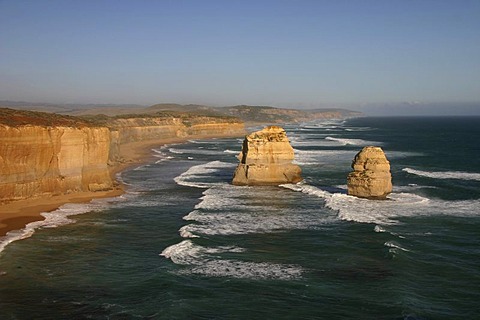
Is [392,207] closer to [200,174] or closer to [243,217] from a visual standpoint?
[243,217]

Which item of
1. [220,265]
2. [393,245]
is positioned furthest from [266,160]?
[220,265]

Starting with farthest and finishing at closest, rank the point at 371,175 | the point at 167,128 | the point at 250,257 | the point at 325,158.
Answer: the point at 167,128
the point at 325,158
the point at 371,175
the point at 250,257

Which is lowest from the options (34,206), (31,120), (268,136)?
(34,206)

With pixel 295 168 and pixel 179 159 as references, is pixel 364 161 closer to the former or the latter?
pixel 295 168

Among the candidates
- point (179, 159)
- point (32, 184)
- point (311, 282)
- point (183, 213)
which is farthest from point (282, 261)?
point (179, 159)

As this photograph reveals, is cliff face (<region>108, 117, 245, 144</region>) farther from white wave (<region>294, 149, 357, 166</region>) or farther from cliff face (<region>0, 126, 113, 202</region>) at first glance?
cliff face (<region>0, 126, 113, 202</region>)

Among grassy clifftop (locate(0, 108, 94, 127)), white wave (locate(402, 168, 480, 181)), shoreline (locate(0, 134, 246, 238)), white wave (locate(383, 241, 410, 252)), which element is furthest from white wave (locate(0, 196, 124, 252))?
white wave (locate(402, 168, 480, 181))
